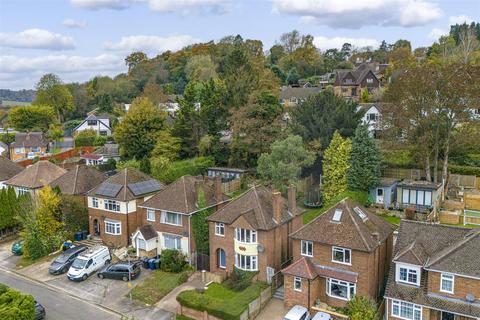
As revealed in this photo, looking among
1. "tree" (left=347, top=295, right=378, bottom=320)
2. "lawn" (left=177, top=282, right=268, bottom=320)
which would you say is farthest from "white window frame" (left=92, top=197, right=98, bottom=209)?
"tree" (left=347, top=295, right=378, bottom=320)

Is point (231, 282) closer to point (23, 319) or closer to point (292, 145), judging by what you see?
point (23, 319)

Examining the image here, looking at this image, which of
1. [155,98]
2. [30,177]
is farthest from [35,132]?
[30,177]

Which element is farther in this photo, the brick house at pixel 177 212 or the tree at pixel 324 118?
the tree at pixel 324 118

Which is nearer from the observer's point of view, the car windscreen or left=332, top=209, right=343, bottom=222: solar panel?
left=332, top=209, right=343, bottom=222: solar panel

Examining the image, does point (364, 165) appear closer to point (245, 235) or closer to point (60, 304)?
point (245, 235)

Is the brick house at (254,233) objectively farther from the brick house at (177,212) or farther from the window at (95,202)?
the window at (95,202)

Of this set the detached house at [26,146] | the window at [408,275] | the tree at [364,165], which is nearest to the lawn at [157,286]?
the window at [408,275]

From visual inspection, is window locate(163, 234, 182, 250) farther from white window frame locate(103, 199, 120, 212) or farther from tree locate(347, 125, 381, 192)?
tree locate(347, 125, 381, 192)
